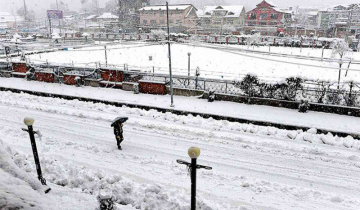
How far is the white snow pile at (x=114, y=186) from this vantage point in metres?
6.59

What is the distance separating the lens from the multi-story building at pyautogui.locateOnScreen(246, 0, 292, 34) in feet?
196

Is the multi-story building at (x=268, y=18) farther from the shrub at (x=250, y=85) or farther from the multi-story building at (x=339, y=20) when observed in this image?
the shrub at (x=250, y=85)

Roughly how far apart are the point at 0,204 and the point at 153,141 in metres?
7.65

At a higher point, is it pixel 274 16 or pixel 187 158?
pixel 274 16

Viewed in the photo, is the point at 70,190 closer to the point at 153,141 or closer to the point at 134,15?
the point at 153,141

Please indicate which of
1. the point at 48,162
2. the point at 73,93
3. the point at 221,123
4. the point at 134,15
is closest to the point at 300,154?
the point at 221,123

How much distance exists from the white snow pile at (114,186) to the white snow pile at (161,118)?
4.31 metres

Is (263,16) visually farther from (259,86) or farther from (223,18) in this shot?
(259,86)

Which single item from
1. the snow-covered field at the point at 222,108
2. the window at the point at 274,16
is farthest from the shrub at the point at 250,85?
the window at the point at 274,16

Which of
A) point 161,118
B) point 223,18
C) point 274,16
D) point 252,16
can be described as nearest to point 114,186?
point 161,118

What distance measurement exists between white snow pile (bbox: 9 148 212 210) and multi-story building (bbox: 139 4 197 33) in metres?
57.0

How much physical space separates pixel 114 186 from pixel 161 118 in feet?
19.5

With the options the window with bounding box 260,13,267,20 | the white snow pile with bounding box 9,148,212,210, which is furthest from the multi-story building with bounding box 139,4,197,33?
the white snow pile with bounding box 9,148,212,210

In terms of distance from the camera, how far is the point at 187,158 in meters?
9.16
